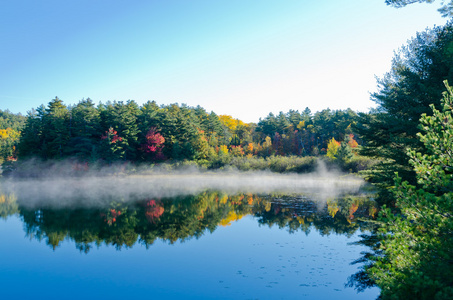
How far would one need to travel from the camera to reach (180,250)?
12.0 m

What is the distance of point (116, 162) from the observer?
49.8 meters

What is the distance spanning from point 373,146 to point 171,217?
12.8 meters

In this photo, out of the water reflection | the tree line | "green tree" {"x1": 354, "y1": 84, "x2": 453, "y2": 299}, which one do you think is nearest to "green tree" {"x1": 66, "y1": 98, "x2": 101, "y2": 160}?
the tree line

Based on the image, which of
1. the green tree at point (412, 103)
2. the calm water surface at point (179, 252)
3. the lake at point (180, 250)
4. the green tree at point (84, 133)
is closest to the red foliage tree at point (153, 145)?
the green tree at point (84, 133)

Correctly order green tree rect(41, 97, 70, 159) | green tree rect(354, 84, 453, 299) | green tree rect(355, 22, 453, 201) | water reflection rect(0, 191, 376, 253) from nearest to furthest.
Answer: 1. green tree rect(354, 84, 453, 299)
2. green tree rect(355, 22, 453, 201)
3. water reflection rect(0, 191, 376, 253)
4. green tree rect(41, 97, 70, 159)

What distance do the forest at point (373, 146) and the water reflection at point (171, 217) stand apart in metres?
0.84

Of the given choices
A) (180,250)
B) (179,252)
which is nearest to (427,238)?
(179,252)

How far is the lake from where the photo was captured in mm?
8438

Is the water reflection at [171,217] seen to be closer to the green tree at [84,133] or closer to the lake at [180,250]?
the lake at [180,250]

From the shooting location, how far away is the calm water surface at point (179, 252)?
8406 mm

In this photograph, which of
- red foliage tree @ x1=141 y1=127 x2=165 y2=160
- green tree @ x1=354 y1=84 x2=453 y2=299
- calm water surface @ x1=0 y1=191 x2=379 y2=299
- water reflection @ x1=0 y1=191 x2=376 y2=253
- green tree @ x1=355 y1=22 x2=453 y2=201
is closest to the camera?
green tree @ x1=354 y1=84 x2=453 y2=299

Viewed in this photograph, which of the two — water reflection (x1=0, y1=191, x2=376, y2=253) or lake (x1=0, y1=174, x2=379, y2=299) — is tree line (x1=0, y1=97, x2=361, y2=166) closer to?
water reflection (x1=0, y1=191, x2=376, y2=253)

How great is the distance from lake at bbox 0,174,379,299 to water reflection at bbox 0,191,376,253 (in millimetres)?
58

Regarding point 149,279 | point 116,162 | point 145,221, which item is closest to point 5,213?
point 145,221
